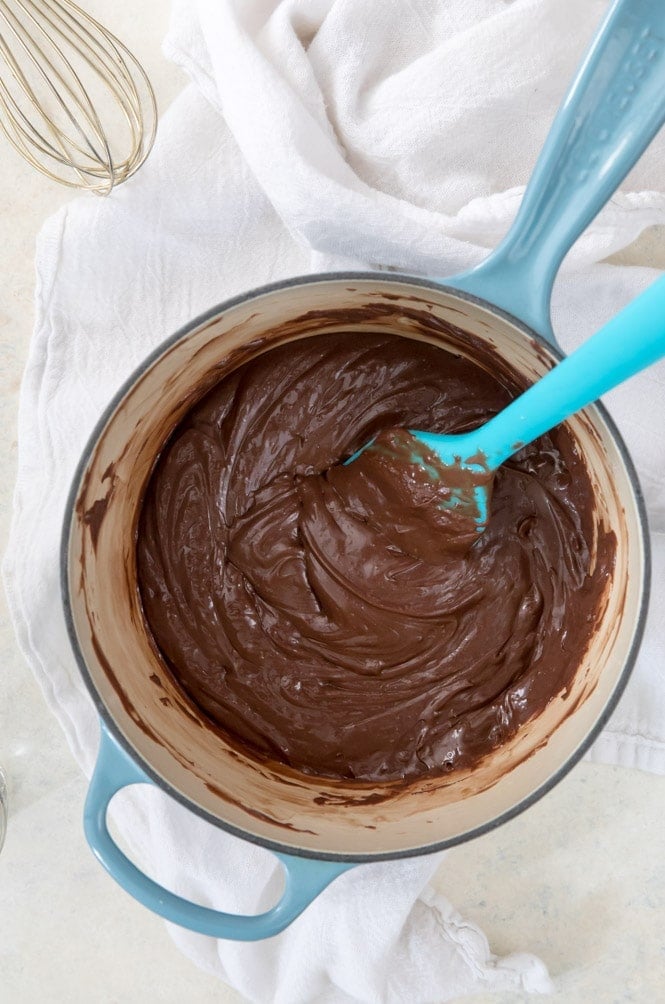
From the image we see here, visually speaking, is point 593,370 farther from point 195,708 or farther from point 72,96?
point 72,96

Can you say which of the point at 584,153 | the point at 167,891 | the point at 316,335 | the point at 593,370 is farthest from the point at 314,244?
the point at 167,891

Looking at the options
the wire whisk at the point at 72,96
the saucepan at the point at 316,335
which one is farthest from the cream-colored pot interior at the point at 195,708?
the wire whisk at the point at 72,96

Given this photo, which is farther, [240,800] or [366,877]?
[366,877]

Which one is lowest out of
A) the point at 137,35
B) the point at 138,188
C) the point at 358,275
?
the point at 358,275

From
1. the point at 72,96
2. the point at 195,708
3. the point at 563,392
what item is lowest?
the point at 195,708

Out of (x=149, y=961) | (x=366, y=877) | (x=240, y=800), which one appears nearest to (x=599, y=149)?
(x=240, y=800)

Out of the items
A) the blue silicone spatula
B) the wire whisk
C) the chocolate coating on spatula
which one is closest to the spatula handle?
the blue silicone spatula

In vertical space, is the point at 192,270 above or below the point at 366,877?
Result: above

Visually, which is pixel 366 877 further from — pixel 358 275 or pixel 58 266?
pixel 58 266
